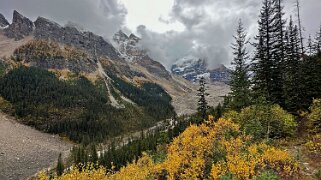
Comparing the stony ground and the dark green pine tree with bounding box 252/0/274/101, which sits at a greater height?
the dark green pine tree with bounding box 252/0/274/101

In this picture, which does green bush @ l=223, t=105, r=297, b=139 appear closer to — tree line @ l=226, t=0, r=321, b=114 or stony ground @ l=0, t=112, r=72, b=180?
tree line @ l=226, t=0, r=321, b=114

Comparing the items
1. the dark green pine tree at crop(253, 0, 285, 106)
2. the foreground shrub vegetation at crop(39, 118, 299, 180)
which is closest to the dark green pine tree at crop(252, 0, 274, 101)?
the dark green pine tree at crop(253, 0, 285, 106)

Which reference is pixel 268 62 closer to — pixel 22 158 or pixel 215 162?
pixel 215 162

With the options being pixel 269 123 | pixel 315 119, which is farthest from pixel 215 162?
pixel 315 119

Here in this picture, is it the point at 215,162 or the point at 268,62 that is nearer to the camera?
the point at 215,162

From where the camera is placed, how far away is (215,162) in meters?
32.1

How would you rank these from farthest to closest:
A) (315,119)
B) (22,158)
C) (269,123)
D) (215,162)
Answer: (22,158) < (269,123) < (315,119) < (215,162)

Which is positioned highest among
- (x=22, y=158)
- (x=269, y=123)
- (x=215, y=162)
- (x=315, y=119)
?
(x=315, y=119)

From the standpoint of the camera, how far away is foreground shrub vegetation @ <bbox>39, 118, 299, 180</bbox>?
25.8 m

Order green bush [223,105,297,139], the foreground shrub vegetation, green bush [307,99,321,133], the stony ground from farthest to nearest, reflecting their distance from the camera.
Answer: the stony ground < green bush [223,105,297,139] < green bush [307,99,321,133] < the foreground shrub vegetation

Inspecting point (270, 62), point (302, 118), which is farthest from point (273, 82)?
point (302, 118)

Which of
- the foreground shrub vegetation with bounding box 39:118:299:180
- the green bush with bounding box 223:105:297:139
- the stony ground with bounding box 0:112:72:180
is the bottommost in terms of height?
the stony ground with bounding box 0:112:72:180

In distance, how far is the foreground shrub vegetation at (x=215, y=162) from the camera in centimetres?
2575

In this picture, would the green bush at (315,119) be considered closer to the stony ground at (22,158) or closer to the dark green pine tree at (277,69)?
the dark green pine tree at (277,69)
